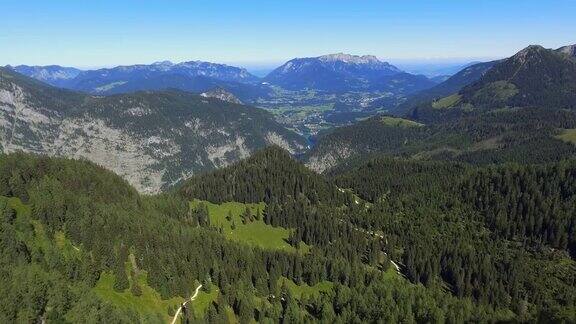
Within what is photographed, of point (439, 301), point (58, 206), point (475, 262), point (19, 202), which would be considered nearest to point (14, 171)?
point (19, 202)

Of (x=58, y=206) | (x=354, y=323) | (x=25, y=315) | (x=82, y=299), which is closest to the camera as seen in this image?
(x=25, y=315)

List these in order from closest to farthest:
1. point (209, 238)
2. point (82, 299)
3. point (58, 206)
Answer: point (82, 299) < point (58, 206) < point (209, 238)

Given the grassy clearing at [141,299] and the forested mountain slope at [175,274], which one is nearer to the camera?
the forested mountain slope at [175,274]

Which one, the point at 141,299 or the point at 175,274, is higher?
the point at 175,274

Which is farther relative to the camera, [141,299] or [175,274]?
[175,274]

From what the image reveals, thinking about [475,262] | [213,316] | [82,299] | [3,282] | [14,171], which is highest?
[14,171]

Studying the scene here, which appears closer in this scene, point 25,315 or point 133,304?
point 25,315

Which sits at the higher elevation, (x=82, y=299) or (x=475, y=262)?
(x=82, y=299)

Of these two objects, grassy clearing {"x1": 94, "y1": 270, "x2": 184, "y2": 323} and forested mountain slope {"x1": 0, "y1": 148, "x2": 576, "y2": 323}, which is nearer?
forested mountain slope {"x1": 0, "y1": 148, "x2": 576, "y2": 323}

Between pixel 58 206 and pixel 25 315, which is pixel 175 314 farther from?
pixel 58 206
